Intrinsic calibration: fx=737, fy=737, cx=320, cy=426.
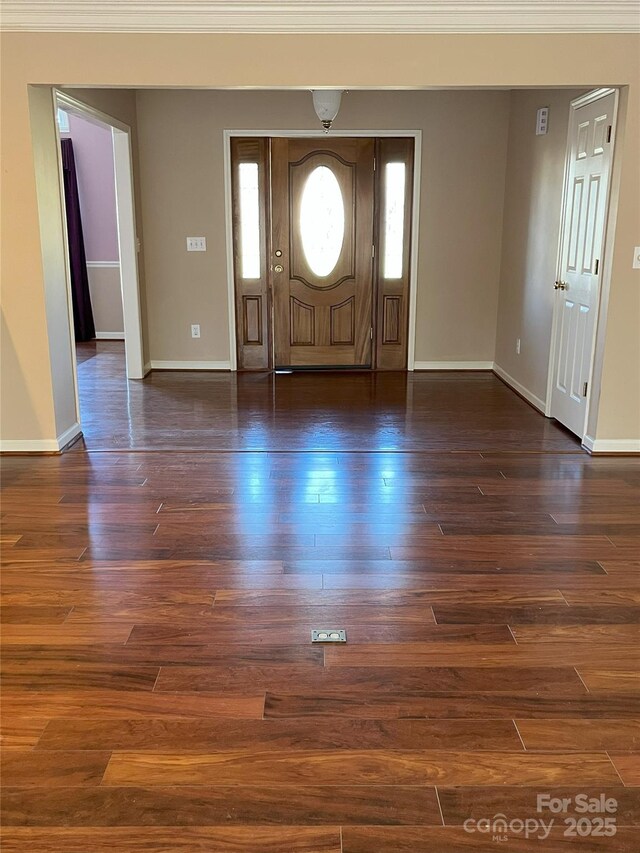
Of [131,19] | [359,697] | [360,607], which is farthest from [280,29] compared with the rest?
[359,697]

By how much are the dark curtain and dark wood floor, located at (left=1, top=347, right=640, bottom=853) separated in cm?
461

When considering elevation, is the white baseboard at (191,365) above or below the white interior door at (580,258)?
below

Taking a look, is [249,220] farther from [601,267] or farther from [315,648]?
[315,648]

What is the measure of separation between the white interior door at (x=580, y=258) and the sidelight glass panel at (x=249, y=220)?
9.39 ft

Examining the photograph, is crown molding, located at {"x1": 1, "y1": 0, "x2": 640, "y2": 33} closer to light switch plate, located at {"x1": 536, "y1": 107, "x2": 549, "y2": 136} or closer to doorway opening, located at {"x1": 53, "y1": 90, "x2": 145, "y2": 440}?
light switch plate, located at {"x1": 536, "y1": 107, "x2": 549, "y2": 136}

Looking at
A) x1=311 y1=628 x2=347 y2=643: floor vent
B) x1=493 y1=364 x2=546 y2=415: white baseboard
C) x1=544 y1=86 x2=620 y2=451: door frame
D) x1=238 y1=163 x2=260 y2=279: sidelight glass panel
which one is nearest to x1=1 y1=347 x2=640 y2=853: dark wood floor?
x1=311 y1=628 x2=347 y2=643: floor vent

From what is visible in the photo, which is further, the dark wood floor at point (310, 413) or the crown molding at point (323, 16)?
the dark wood floor at point (310, 413)

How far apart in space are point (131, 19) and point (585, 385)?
3.39 meters

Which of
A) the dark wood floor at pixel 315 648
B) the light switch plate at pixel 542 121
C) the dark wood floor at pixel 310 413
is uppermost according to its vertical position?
the light switch plate at pixel 542 121

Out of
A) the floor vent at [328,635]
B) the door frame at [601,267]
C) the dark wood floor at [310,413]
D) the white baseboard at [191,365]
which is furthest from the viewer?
the white baseboard at [191,365]

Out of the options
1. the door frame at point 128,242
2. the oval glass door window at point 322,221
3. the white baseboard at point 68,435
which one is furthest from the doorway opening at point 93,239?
the white baseboard at point 68,435

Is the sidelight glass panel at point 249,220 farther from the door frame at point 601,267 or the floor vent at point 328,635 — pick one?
the floor vent at point 328,635

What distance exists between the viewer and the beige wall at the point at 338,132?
644cm

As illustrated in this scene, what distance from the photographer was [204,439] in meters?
4.85
